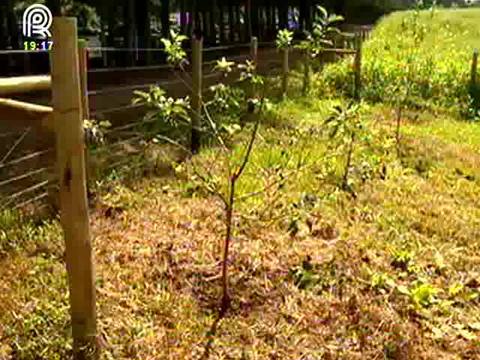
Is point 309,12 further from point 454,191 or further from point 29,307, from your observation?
point 29,307

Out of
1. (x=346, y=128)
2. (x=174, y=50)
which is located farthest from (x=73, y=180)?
(x=346, y=128)

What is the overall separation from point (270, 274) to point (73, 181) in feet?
4.85

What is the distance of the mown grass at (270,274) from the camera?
2.76m

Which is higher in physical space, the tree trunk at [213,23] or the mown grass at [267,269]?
the tree trunk at [213,23]

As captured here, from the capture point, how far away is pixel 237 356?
2680 mm

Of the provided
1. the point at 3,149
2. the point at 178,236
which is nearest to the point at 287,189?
the point at 178,236

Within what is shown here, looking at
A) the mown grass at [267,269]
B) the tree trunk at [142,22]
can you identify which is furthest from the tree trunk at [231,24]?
the mown grass at [267,269]

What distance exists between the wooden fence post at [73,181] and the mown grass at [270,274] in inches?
8.2

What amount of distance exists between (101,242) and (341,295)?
1.43 meters

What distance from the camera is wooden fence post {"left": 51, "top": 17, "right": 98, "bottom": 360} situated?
6.87 ft

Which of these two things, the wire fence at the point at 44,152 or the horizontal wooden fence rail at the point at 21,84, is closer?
the horizontal wooden fence rail at the point at 21,84

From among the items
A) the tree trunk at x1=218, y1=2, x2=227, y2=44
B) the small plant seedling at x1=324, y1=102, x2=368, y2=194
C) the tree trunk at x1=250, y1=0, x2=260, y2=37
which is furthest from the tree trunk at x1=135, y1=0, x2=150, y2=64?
the small plant seedling at x1=324, y1=102, x2=368, y2=194

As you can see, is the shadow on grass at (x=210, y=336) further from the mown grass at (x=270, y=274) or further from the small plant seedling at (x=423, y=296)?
the small plant seedling at (x=423, y=296)

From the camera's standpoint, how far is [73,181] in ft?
7.25
